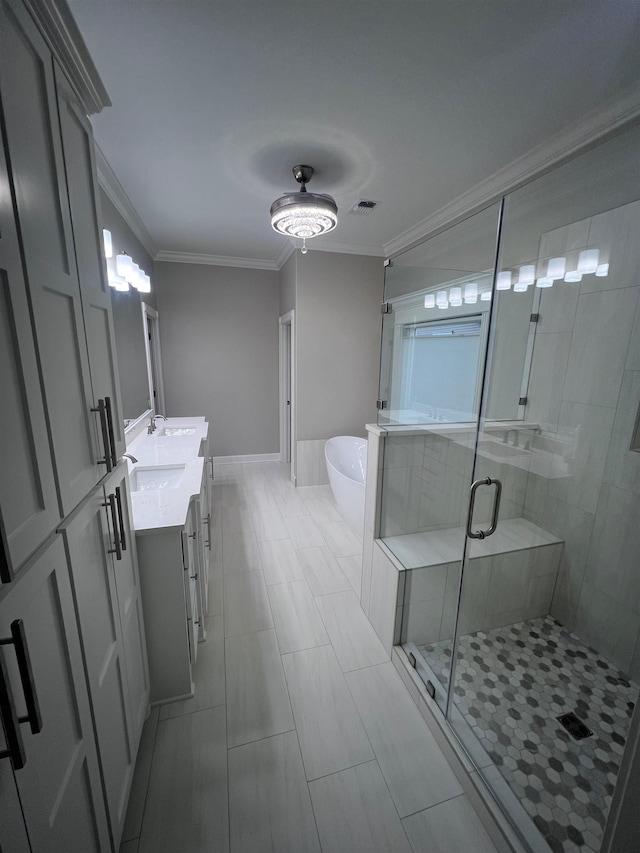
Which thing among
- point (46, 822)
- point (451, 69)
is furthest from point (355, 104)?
point (46, 822)

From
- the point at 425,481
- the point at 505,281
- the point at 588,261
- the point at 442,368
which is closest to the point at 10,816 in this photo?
the point at 425,481

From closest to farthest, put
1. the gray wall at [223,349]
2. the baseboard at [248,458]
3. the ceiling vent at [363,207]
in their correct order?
the ceiling vent at [363,207], the gray wall at [223,349], the baseboard at [248,458]

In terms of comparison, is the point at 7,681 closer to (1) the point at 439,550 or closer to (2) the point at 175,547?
(2) the point at 175,547

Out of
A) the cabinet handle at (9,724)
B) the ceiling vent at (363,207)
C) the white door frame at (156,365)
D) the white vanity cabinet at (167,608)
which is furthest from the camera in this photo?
the white door frame at (156,365)

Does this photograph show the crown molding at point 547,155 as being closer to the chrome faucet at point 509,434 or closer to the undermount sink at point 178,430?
the chrome faucet at point 509,434

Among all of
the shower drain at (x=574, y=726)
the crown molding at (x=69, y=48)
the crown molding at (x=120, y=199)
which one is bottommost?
the shower drain at (x=574, y=726)

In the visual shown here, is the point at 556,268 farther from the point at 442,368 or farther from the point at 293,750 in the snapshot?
the point at 293,750

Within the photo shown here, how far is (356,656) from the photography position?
6.27ft

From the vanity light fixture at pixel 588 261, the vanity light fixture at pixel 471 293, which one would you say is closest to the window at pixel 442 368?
the vanity light fixture at pixel 471 293

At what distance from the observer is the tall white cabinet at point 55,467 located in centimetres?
61

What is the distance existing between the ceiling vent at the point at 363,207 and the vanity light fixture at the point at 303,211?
58 cm

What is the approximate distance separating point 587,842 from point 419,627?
0.87m

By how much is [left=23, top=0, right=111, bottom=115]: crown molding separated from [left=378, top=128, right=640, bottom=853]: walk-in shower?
5.02ft

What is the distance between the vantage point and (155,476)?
88.9 inches
